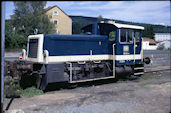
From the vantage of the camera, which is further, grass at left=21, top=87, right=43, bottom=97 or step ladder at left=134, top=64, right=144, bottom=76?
step ladder at left=134, top=64, right=144, bottom=76

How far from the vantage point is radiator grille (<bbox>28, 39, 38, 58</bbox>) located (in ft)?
28.6

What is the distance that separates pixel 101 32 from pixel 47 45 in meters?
3.60

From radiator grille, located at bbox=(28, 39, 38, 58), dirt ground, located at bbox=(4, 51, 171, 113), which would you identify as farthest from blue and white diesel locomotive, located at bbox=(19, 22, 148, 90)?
dirt ground, located at bbox=(4, 51, 171, 113)

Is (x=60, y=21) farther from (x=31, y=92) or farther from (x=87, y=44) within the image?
(x=31, y=92)

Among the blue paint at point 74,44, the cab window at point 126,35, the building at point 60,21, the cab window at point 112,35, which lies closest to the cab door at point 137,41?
the cab window at point 126,35

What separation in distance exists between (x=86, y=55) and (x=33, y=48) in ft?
8.33

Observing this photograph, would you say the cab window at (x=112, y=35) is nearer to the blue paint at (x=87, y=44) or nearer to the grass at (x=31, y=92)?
the blue paint at (x=87, y=44)

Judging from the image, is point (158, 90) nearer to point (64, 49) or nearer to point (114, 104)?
point (114, 104)

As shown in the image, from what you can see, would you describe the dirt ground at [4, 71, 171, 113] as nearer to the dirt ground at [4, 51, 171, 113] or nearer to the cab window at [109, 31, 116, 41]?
the dirt ground at [4, 51, 171, 113]

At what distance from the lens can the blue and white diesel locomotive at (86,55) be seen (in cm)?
833

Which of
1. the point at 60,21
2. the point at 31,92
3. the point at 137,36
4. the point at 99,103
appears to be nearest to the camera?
the point at 99,103

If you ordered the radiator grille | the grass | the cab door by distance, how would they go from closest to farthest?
the grass < the radiator grille < the cab door

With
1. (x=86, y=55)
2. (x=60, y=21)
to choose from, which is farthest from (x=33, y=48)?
(x=60, y=21)

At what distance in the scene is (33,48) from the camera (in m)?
8.91
